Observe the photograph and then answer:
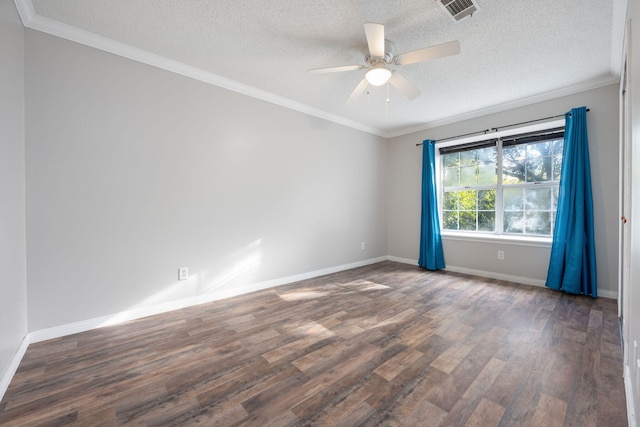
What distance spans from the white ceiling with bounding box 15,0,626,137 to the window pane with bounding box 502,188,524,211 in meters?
1.30

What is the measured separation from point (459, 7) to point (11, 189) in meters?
3.34

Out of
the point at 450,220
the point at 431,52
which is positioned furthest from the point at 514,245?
the point at 431,52

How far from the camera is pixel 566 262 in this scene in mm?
Result: 3168

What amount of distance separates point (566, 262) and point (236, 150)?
423 cm

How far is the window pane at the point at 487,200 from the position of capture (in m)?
4.06

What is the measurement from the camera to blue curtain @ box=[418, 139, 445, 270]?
14.3ft

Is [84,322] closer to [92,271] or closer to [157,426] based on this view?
[92,271]

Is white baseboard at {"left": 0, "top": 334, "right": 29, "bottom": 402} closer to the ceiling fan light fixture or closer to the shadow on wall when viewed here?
the shadow on wall

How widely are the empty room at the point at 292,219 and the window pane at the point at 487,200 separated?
3cm

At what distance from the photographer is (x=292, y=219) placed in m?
3.73

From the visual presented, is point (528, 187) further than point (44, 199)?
Yes

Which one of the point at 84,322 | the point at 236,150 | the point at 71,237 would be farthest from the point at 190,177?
the point at 84,322

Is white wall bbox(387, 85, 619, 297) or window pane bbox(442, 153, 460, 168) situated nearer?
white wall bbox(387, 85, 619, 297)

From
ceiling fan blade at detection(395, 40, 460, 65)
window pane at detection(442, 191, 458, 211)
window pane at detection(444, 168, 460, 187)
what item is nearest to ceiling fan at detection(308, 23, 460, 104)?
ceiling fan blade at detection(395, 40, 460, 65)
